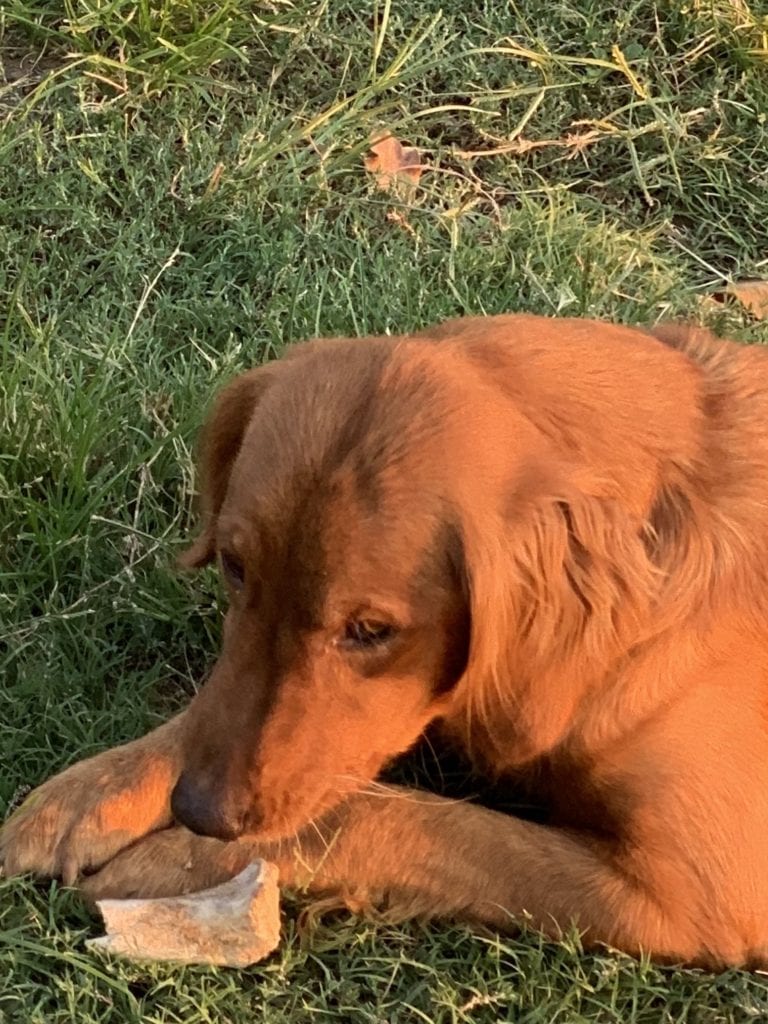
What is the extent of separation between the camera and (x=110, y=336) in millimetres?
4098

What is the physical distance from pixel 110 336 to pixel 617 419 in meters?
1.98

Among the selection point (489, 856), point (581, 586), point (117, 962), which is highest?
point (581, 586)

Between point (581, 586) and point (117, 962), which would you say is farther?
point (117, 962)

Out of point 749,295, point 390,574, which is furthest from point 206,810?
point 749,295

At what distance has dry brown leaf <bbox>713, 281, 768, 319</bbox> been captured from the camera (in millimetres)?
4543

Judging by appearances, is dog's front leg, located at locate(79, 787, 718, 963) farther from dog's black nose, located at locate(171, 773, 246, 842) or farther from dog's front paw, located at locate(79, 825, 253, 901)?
dog's black nose, located at locate(171, 773, 246, 842)

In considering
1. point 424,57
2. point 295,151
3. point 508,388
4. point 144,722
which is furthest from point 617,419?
point 424,57

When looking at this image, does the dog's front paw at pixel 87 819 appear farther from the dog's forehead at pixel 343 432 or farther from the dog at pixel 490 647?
the dog's forehead at pixel 343 432

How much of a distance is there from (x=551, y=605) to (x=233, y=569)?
59 centimetres

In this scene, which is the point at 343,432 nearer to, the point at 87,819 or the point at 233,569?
the point at 233,569

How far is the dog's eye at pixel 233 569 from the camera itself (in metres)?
2.55

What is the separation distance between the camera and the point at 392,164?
482cm

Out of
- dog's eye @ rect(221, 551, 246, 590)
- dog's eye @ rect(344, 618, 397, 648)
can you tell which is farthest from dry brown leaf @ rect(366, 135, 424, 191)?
dog's eye @ rect(344, 618, 397, 648)

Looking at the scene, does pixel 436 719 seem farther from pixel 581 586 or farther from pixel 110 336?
pixel 110 336
